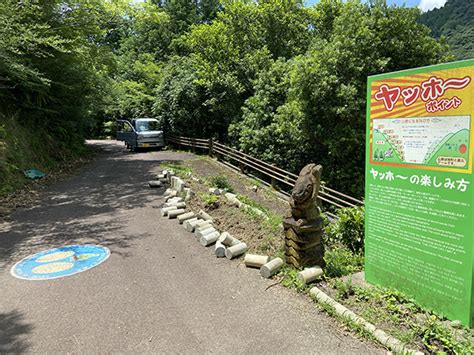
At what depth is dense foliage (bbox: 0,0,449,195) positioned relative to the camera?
9.83 metres

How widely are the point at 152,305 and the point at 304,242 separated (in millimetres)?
2046

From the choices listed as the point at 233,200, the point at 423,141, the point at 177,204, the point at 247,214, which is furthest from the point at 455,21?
the point at 423,141

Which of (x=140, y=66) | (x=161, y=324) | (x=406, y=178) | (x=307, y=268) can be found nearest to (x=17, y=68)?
(x=161, y=324)

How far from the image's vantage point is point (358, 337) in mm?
3027

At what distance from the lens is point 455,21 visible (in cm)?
4828

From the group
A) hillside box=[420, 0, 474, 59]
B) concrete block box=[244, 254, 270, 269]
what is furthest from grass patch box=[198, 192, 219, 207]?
hillside box=[420, 0, 474, 59]

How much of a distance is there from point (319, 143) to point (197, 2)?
1204 inches

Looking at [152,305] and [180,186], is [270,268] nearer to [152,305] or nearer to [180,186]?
[152,305]

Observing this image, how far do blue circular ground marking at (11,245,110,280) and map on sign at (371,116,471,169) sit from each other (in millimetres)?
4320

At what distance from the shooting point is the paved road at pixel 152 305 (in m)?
3.02

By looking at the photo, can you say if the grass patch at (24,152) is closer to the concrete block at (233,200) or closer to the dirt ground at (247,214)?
the dirt ground at (247,214)

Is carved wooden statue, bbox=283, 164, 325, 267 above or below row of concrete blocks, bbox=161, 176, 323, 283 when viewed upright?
above

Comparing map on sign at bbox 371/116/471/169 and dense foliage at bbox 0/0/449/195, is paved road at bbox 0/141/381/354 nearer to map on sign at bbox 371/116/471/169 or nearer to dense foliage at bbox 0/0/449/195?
map on sign at bbox 371/116/471/169

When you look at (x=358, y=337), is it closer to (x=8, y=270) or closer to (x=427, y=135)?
(x=427, y=135)
